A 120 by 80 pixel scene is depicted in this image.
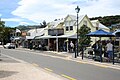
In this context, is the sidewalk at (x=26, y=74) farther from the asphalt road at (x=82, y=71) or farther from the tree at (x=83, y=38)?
the tree at (x=83, y=38)

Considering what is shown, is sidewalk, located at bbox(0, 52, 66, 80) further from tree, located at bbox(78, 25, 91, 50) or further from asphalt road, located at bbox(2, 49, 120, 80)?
tree, located at bbox(78, 25, 91, 50)

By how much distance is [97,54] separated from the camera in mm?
24875

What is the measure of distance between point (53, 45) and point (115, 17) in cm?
5350

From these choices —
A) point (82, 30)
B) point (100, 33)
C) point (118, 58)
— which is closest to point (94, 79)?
point (118, 58)

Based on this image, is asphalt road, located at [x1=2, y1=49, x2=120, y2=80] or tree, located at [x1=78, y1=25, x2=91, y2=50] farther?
tree, located at [x1=78, y1=25, x2=91, y2=50]

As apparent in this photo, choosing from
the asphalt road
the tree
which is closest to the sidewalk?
the asphalt road

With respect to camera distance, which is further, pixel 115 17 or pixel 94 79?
pixel 115 17

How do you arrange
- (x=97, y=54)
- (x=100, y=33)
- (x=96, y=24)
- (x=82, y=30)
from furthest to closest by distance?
(x=96, y=24), (x=82, y=30), (x=100, y=33), (x=97, y=54)

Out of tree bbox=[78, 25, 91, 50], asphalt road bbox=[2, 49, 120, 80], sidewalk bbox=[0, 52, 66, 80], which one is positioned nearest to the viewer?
sidewalk bbox=[0, 52, 66, 80]

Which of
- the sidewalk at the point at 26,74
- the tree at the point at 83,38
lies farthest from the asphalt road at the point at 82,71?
the tree at the point at 83,38

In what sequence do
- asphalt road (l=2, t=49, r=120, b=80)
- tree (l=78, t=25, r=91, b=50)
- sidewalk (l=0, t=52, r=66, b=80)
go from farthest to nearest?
tree (l=78, t=25, r=91, b=50) → asphalt road (l=2, t=49, r=120, b=80) → sidewalk (l=0, t=52, r=66, b=80)

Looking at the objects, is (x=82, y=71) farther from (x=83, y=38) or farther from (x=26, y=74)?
(x=83, y=38)

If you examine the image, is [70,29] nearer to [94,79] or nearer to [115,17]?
[94,79]

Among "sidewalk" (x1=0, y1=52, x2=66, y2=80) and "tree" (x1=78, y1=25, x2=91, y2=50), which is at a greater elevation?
"tree" (x1=78, y1=25, x2=91, y2=50)
